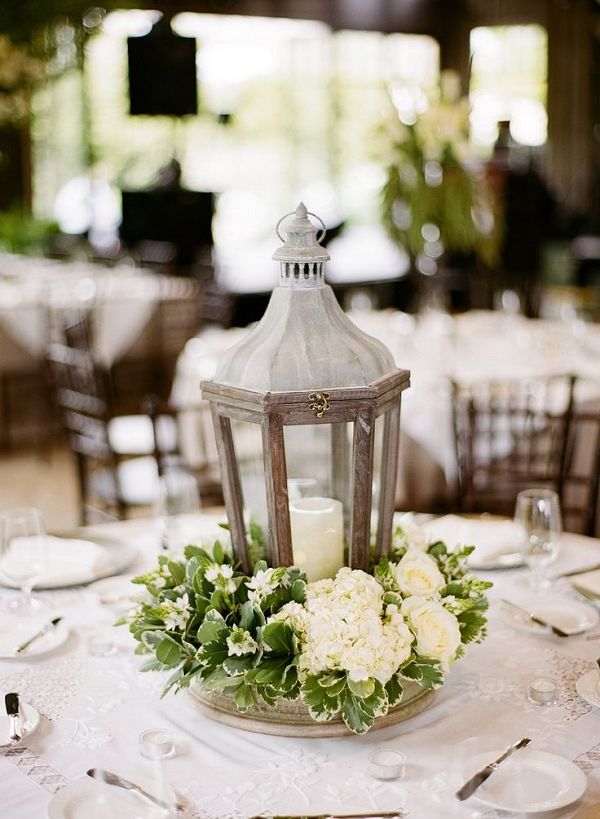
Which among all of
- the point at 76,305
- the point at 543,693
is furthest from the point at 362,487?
the point at 76,305

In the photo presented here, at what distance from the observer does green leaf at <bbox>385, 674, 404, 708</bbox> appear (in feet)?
4.98

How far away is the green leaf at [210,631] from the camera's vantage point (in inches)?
60.3

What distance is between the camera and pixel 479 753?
148 cm

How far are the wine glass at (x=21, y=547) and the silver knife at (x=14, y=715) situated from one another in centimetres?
29

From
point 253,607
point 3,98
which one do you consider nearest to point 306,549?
point 253,607

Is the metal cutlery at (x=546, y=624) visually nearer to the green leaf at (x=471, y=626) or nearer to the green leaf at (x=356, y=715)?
the green leaf at (x=471, y=626)

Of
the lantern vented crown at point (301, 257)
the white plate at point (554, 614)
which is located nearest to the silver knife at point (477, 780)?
the white plate at point (554, 614)

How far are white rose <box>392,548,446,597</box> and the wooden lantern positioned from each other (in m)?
0.06

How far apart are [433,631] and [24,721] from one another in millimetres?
594

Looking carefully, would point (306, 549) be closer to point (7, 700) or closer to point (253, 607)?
point (253, 607)

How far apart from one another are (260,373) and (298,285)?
0.15 m

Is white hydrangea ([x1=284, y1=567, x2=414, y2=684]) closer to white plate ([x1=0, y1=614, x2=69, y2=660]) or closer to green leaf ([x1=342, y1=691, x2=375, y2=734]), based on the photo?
green leaf ([x1=342, y1=691, x2=375, y2=734])

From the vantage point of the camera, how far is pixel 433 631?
154cm

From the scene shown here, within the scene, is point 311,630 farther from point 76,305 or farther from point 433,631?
point 76,305
